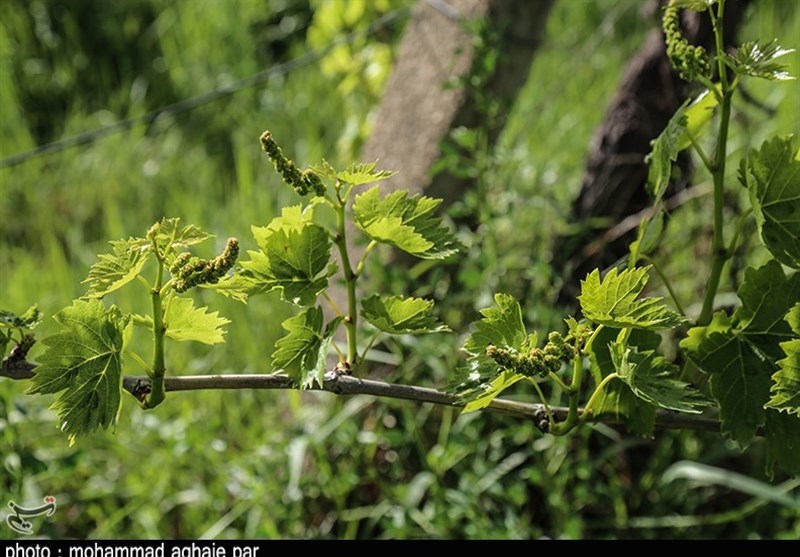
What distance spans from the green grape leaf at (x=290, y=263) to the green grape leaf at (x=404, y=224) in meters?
0.04

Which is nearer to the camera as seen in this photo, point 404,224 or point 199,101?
point 404,224

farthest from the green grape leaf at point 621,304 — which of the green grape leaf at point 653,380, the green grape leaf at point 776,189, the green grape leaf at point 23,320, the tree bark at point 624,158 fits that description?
the tree bark at point 624,158

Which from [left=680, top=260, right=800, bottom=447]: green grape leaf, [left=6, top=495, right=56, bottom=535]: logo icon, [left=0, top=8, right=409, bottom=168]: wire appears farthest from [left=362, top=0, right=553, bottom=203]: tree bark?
[left=680, top=260, right=800, bottom=447]: green grape leaf

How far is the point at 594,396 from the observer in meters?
0.97

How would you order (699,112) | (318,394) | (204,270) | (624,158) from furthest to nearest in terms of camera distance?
(318,394) < (624,158) < (699,112) < (204,270)

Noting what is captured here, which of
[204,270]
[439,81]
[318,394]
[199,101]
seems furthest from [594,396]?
[199,101]

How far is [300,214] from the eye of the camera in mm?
959

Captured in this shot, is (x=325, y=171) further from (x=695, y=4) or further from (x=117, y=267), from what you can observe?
(x=695, y=4)

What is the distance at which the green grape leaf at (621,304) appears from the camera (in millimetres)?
903

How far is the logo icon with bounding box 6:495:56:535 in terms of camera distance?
1.67 m

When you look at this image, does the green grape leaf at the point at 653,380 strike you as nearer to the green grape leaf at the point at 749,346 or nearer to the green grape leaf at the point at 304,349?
the green grape leaf at the point at 749,346

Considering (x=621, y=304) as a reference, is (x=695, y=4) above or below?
above

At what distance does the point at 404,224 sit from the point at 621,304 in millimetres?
203

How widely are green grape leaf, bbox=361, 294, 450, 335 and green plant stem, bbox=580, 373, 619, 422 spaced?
15 cm
